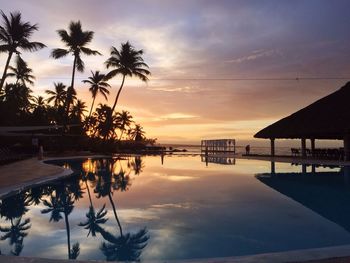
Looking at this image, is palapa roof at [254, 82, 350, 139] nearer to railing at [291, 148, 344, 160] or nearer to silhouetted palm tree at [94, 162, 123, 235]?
railing at [291, 148, 344, 160]

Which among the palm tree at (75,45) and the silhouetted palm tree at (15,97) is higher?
the palm tree at (75,45)

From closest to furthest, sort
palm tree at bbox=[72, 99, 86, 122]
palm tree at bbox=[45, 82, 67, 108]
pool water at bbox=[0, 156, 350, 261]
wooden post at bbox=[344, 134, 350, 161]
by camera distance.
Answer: pool water at bbox=[0, 156, 350, 261] < wooden post at bbox=[344, 134, 350, 161] < palm tree at bbox=[72, 99, 86, 122] < palm tree at bbox=[45, 82, 67, 108]

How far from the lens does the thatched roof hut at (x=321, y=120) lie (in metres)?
20.9

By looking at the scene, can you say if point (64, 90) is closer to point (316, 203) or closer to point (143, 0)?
point (143, 0)

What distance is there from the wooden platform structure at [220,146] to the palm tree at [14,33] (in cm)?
1888

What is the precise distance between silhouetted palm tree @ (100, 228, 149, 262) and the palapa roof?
645 inches

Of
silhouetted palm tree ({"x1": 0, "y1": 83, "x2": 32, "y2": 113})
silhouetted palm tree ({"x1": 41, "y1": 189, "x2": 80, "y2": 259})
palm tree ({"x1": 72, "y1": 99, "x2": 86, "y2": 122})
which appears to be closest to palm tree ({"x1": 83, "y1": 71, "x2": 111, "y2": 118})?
palm tree ({"x1": 72, "y1": 99, "x2": 86, "y2": 122})

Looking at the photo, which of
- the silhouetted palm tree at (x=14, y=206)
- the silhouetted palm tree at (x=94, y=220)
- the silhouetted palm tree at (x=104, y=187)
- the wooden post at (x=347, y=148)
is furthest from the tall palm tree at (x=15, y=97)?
the wooden post at (x=347, y=148)

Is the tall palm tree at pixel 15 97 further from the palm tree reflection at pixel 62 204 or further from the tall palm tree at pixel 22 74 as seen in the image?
the palm tree reflection at pixel 62 204

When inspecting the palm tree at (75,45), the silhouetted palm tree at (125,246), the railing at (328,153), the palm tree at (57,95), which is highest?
the palm tree at (75,45)

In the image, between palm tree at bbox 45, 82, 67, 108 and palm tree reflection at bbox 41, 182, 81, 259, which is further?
palm tree at bbox 45, 82, 67, 108

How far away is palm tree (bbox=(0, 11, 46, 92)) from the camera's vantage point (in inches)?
952

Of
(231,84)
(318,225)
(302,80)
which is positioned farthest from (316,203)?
(231,84)

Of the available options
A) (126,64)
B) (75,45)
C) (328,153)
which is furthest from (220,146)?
(75,45)
